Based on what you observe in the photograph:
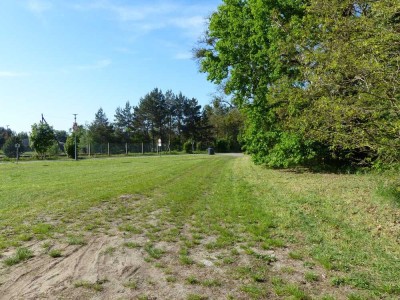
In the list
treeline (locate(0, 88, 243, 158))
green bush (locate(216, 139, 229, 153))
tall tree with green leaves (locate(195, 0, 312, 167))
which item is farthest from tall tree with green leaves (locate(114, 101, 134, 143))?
tall tree with green leaves (locate(195, 0, 312, 167))

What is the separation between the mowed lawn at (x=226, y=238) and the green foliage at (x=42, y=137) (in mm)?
35931

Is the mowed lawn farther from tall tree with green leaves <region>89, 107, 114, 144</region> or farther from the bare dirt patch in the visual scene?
tall tree with green leaves <region>89, 107, 114, 144</region>

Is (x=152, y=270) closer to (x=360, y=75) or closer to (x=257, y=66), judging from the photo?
(x=360, y=75)

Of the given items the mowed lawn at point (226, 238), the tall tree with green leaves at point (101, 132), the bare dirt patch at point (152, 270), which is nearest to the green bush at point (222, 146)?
the tall tree with green leaves at point (101, 132)

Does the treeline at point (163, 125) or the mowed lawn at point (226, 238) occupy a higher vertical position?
the treeline at point (163, 125)

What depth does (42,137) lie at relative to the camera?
44688 millimetres

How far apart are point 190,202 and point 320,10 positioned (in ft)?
19.4

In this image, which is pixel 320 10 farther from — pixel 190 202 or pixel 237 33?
pixel 237 33

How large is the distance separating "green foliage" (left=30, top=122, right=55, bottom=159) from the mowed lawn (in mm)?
35931

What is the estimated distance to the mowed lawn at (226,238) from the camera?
4301 mm

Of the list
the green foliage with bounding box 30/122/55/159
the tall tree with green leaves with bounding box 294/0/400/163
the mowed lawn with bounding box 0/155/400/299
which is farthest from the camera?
the green foliage with bounding box 30/122/55/159

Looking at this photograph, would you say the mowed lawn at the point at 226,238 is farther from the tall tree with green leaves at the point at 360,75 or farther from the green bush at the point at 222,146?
the green bush at the point at 222,146

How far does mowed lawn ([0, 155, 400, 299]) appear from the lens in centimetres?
430

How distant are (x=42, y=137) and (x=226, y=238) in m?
43.3
